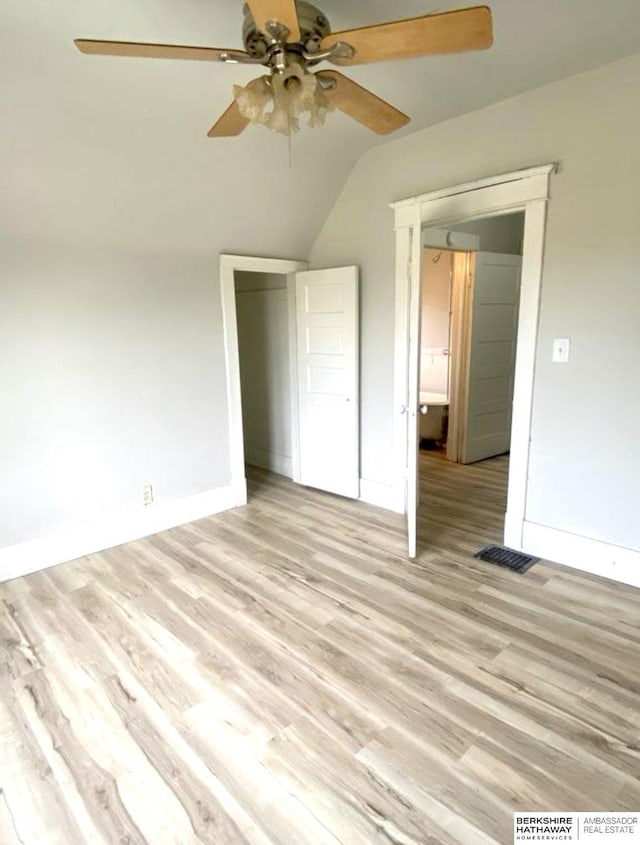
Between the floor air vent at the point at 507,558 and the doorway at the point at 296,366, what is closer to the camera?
the floor air vent at the point at 507,558

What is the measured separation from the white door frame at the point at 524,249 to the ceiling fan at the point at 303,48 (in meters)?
1.45

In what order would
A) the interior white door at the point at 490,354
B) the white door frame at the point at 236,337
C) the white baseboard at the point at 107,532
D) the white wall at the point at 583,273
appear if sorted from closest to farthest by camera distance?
the white wall at the point at 583,273 < the white baseboard at the point at 107,532 < the white door frame at the point at 236,337 < the interior white door at the point at 490,354

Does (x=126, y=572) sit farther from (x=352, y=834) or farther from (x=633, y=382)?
(x=633, y=382)

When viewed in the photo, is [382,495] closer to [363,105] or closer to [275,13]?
[363,105]

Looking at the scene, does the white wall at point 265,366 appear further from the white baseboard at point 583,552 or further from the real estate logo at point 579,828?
the real estate logo at point 579,828

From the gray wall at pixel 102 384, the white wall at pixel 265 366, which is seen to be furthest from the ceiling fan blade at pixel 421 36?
the white wall at pixel 265 366

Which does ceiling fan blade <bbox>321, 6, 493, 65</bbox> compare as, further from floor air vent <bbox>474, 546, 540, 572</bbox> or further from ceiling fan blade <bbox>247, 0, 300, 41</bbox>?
floor air vent <bbox>474, 546, 540, 572</bbox>

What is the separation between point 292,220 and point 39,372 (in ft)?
7.05

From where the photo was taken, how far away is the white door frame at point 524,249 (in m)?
2.69

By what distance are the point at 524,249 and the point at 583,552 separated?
181cm

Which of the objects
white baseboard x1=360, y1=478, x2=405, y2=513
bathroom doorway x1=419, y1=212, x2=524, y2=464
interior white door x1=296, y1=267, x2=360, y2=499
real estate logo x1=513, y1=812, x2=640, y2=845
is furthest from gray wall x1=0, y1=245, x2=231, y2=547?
real estate logo x1=513, y1=812, x2=640, y2=845

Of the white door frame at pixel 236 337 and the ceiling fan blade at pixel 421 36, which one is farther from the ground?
the ceiling fan blade at pixel 421 36

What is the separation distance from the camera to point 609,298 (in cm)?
251

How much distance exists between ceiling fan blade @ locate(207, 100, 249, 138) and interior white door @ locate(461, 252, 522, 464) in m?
3.34
